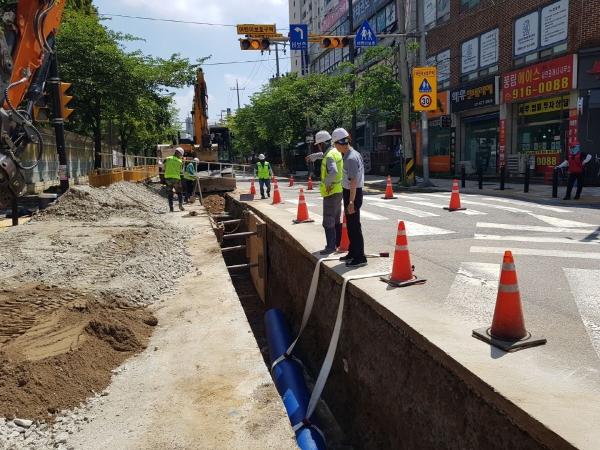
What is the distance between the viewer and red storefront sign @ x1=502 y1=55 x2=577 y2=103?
62.3 ft

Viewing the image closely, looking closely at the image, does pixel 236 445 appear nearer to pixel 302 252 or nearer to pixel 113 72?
pixel 302 252

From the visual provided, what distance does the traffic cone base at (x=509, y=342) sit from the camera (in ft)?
12.3

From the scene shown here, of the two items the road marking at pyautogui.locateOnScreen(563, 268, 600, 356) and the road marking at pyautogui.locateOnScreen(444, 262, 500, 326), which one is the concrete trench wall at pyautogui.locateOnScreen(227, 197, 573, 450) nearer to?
the road marking at pyautogui.locateOnScreen(444, 262, 500, 326)

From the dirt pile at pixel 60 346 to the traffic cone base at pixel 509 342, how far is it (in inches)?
130

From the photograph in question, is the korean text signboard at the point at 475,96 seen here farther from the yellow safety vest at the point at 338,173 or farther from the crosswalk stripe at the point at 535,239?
the yellow safety vest at the point at 338,173

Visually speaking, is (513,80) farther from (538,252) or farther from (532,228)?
(538,252)

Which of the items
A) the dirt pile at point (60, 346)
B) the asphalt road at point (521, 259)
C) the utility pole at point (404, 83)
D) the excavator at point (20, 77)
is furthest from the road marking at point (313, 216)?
the utility pole at point (404, 83)

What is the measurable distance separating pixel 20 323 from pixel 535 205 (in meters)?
12.0

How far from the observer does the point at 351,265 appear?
648 centimetres

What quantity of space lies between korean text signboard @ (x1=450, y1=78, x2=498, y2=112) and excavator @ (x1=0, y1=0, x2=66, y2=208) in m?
19.3

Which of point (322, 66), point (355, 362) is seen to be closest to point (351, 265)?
point (355, 362)

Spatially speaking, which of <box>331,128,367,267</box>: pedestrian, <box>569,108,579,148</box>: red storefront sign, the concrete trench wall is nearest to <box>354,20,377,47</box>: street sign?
<box>569,108,579,148</box>: red storefront sign

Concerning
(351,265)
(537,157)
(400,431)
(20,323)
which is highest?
Result: (537,157)

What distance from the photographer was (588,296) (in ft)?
17.3
